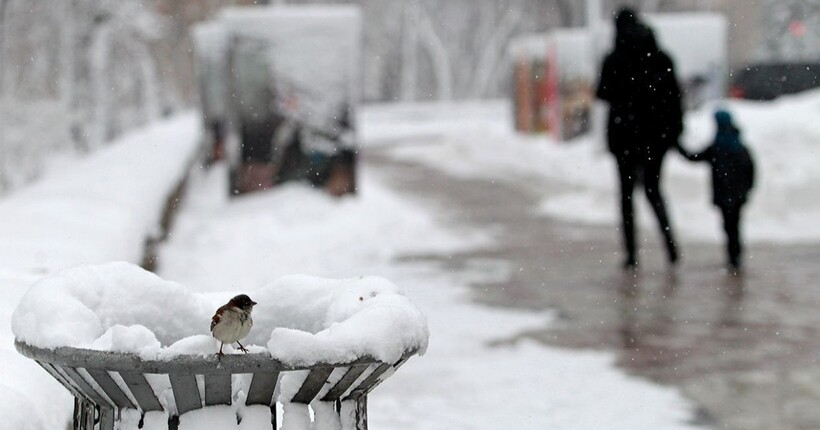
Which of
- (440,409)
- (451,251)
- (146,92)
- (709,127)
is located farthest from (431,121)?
(440,409)

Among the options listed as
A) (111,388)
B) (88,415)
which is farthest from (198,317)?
(111,388)

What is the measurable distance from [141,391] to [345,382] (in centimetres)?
50

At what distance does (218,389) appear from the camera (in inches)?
125

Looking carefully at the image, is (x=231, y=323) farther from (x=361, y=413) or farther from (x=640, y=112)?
(x=640, y=112)

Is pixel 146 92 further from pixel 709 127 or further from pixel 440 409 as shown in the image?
pixel 440 409

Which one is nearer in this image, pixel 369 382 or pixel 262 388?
pixel 262 388

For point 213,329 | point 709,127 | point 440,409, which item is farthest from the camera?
point 709,127

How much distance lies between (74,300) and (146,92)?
4049 centimetres

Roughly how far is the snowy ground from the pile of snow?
50 cm

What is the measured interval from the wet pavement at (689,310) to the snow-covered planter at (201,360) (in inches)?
117

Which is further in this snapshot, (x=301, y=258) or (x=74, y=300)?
(x=301, y=258)

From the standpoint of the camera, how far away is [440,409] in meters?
6.31

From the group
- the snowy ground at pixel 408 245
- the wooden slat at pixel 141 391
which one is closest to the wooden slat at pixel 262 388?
the wooden slat at pixel 141 391

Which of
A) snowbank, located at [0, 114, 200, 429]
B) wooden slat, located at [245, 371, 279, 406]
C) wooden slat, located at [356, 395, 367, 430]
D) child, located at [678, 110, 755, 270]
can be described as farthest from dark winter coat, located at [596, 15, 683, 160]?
wooden slat, located at [245, 371, 279, 406]
